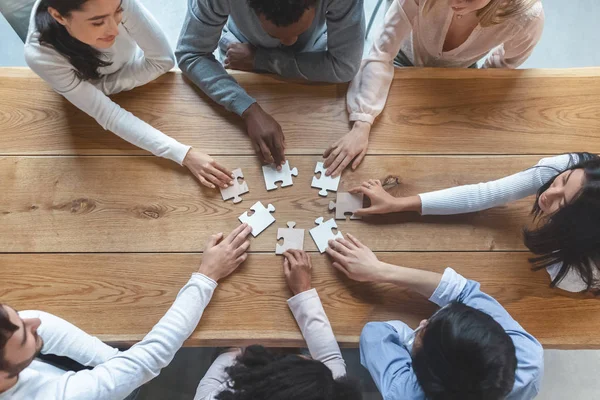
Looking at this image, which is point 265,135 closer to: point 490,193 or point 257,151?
point 257,151

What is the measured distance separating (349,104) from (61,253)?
40.4 inches

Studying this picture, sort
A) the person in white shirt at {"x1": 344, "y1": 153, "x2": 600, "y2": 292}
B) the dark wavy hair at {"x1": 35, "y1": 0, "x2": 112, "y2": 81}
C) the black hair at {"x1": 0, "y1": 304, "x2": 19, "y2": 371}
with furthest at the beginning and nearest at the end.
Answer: the person in white shirt at {"x1": 344, "y1": 153, "x2": 600, "y2": 292} → the dark wavy hair at {"x1": 35, "y1": 0, "x2": 112, "y2": 81} → the black hair at {"x1": 0, "y1": 304, "x2": 19, "y2": 371}

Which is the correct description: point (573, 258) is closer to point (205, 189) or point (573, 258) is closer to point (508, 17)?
point (508, 17)

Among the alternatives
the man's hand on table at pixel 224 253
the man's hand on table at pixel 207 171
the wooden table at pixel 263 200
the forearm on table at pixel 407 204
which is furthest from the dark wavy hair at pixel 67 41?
the forearm on table at pixel 407 204

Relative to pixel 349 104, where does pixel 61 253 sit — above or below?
below

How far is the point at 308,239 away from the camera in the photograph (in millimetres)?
1404

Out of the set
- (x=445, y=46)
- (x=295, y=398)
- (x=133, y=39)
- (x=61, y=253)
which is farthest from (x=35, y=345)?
(x=445, y=46)

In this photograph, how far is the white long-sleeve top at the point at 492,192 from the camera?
138cm

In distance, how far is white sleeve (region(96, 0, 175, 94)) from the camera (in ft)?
4.58

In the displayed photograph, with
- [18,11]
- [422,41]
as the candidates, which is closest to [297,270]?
[422,41]

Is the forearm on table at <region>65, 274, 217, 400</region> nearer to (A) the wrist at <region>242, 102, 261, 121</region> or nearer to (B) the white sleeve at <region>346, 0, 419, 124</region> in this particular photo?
(A) the wrist at <region>242, 102, 261, 121</region>

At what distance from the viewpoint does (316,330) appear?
1298 millimetres

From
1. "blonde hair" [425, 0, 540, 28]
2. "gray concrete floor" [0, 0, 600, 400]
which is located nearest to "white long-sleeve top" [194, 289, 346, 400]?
"gray concrete floor" [0, 0, 600, 400]

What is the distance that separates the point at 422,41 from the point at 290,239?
0.87 meters
